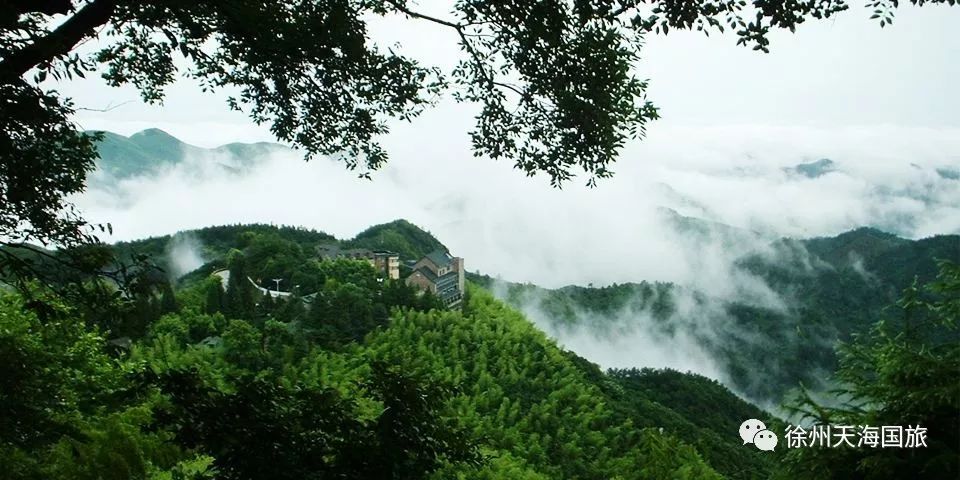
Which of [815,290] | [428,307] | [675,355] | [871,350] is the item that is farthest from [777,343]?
[871,350]

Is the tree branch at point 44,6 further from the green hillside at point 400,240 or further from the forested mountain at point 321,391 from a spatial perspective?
the green hillside at point 400,240

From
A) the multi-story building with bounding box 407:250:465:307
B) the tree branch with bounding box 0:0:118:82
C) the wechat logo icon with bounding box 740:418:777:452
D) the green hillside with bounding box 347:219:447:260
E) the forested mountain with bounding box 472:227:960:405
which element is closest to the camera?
the tree branch with bounding box 0:0:118:82

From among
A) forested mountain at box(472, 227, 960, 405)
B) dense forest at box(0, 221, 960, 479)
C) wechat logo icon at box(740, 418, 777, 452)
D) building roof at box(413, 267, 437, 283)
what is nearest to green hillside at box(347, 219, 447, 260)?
dense forest at box(0, 221, 960, 479)

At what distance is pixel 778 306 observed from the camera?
81.8m

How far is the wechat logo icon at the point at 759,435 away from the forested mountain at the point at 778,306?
53331 mm

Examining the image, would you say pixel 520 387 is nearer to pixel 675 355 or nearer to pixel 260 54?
pixel 260 54

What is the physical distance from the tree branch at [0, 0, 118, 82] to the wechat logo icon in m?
4.36

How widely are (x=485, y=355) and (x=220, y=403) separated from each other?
2167cm

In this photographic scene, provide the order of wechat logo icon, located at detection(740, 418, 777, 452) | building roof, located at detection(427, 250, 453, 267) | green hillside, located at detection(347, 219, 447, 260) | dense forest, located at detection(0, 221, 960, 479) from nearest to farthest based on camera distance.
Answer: dense forest, located at detection(0, 221, 960, 479) < wechat logo icon, located at detection(740, 418, 777, 452) < building roof, located at detection(427, 250, 453, 267) < green hillside, located at detection(347, 219, 447, 260)

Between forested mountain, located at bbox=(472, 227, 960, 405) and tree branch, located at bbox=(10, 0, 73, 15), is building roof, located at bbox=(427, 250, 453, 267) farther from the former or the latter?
tree branch, located at bbox=(10, 0, 73, 15)

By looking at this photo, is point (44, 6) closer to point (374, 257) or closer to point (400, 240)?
point (374, 257)

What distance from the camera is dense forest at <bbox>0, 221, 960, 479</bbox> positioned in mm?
3824

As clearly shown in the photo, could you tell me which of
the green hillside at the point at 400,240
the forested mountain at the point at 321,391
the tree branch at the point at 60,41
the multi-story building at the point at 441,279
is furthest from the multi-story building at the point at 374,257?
the tree branch at the point at 60,41

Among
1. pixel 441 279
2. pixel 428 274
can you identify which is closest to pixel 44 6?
pixel 428 274
